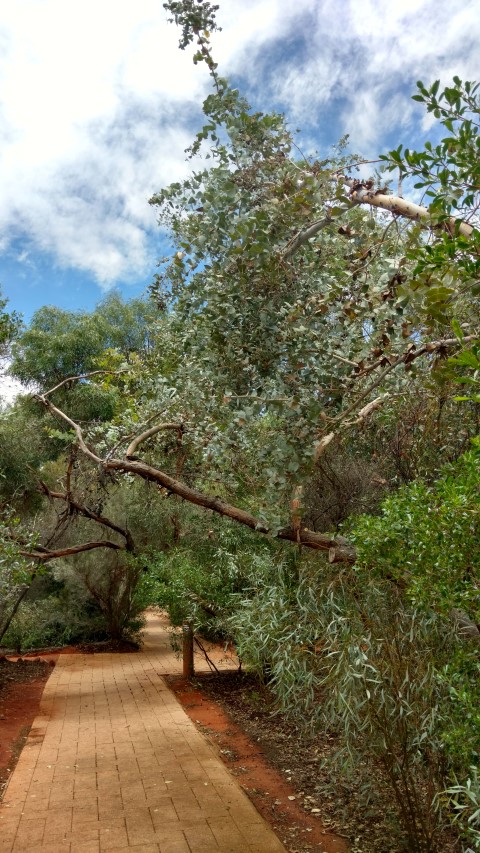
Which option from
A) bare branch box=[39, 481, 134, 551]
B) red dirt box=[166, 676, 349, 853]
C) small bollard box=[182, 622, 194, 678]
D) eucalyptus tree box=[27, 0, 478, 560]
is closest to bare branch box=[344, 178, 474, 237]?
eucalyptus tree box=[27, 0, 478, 560]

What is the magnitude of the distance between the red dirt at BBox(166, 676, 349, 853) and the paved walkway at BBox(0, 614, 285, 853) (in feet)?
0.42

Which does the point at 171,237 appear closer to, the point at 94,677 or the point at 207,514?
the point at 207,514

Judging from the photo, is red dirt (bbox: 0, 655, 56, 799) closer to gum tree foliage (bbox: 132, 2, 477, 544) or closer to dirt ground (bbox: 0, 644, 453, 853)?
dirt ground (bbox: 0, 644, 453, 853)

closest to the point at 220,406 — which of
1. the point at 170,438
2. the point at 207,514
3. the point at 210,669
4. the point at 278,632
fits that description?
the point at 278,632

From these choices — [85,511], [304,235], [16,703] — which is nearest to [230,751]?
[16,703]

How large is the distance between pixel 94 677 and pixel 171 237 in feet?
27.2

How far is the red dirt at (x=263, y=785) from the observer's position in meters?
5.07

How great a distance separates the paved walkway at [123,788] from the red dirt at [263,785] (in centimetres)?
13

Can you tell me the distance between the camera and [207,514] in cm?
1055

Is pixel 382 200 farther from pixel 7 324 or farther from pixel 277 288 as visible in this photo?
pixel 7 324

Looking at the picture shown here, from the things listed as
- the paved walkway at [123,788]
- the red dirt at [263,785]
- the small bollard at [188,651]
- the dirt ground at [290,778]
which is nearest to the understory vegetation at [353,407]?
the dirt ground at [290,778]

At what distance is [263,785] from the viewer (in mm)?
6309

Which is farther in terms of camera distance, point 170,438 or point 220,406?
point 170,438

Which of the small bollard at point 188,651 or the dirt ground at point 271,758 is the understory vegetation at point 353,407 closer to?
the dirt ground at point 271,758
